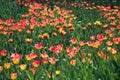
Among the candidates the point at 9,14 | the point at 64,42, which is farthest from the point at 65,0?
the point at 64,42

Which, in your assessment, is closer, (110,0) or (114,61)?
(114,61)

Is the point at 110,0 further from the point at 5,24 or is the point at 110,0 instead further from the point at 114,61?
the point at 114,61

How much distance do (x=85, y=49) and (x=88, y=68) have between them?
72cm

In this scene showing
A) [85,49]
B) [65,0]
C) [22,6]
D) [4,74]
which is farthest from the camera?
[65,0]

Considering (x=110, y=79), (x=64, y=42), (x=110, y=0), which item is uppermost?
(x=110, y=79)

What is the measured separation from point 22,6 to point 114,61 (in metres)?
4.48

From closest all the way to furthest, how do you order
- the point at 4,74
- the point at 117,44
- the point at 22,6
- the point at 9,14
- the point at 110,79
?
the point at 110,79, the point at 4,74, the point at 117,44, the point at 9,14, the point at 22,6

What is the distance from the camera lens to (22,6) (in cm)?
732

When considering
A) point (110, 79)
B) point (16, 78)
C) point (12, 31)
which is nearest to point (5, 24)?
point (12, 31)

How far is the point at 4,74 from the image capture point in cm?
336

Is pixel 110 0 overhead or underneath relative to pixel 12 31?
underneath

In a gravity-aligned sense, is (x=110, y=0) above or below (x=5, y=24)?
below

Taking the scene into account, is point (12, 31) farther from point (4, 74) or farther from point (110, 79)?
point (110, 79)

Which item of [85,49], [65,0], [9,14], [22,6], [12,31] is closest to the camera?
[85,49]
